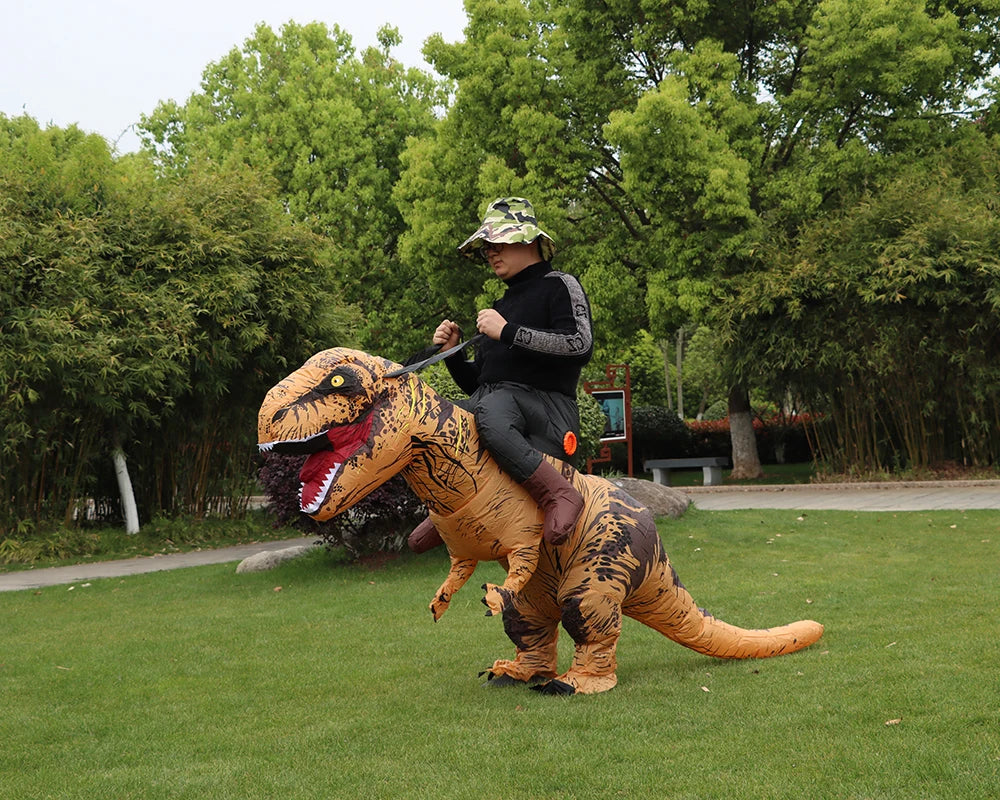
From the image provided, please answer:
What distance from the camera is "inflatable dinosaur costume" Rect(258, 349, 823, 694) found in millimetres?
3861

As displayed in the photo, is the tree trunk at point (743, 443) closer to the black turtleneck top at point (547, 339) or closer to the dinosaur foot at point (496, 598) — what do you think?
the black turtleneck top at point (547, 339)

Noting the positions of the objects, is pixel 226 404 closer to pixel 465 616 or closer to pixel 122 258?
pixel 122 258

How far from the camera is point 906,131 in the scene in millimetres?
16297

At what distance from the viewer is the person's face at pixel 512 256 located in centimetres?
460

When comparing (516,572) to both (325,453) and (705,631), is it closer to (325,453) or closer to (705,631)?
(325,453)

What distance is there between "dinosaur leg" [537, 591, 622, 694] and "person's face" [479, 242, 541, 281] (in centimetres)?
146

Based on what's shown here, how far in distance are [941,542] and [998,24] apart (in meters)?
11.2

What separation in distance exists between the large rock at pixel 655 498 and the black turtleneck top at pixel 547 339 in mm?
7113

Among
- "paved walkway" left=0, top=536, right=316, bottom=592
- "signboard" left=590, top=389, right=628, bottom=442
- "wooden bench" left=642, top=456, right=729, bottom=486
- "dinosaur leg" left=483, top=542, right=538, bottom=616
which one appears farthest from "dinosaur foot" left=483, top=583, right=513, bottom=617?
"wooden bench" left=642, top=456, right=729, bottom=486

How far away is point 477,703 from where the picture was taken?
4.59 metres

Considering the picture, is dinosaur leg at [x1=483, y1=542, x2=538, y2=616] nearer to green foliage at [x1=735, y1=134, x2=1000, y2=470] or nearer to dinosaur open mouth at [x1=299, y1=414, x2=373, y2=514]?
dinosaur open mouth at [x1=299, y1=414, x2=373, y2=514]

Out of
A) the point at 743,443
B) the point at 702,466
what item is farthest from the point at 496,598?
the point at 743,443

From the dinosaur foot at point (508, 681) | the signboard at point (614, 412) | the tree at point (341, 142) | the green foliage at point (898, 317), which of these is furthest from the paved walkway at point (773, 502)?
the tree at point (341, 142)

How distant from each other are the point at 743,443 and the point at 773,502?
4.86m
